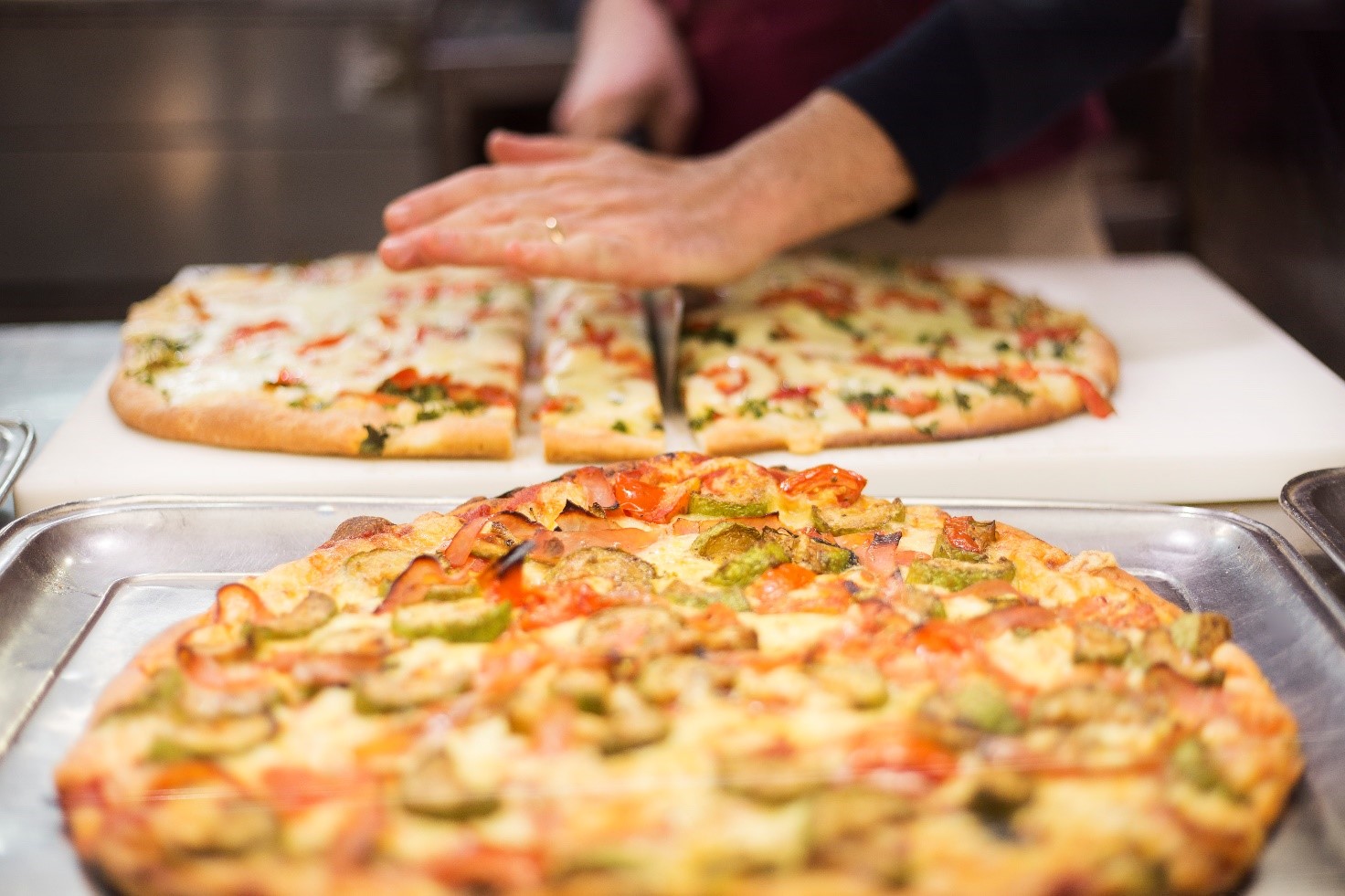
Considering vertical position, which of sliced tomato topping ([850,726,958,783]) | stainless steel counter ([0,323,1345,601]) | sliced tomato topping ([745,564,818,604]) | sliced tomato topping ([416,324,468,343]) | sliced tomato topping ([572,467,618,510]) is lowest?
stainless steel counter ([0,323,1345,601])

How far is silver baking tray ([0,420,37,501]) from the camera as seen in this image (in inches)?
87.0

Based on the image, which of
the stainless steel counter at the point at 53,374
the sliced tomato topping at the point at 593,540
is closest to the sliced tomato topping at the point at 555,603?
the sliced tomato topping at the point at 593,540

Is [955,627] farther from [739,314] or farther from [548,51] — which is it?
[548,51]

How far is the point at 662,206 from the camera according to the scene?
2.97 meters

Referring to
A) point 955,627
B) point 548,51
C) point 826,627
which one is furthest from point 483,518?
point 548,51

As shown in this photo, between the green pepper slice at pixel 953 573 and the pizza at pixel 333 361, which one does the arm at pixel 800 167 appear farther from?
the green pepper slice at pixel 953 573

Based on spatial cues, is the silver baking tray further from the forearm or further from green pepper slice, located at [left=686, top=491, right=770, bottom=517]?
the forearm

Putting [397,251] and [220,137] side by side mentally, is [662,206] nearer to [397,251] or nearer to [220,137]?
[397,251]

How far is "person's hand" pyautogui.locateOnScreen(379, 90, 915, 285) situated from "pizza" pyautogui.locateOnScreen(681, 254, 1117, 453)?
23 centimetres

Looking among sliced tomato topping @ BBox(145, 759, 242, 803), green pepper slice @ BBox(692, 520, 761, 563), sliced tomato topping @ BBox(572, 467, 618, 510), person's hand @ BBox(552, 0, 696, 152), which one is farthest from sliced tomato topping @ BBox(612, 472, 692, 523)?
person's hand @ BBox(552, 0, 696, 152)

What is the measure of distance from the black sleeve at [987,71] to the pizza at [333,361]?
1.07m

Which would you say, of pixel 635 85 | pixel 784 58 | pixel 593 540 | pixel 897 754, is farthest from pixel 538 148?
pixel 897 754

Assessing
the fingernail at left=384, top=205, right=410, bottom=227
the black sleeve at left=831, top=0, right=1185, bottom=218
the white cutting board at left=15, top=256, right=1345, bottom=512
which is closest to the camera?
the white cutting board at left=15, top=256, right=1345, bottom=512

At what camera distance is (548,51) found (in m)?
6.29
